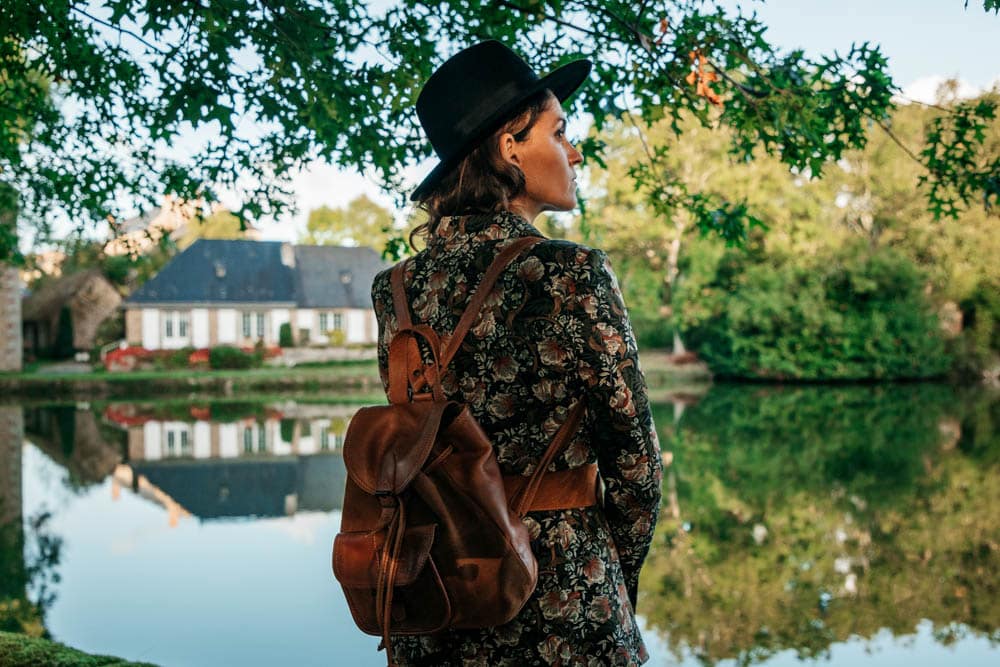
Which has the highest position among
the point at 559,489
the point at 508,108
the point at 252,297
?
the point at 252,297

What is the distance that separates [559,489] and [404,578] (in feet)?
1.18

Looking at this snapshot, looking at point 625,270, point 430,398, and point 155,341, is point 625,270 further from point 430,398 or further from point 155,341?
point 430,398

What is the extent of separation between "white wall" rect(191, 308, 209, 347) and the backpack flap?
37211mm

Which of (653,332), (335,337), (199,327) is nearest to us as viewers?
(653,332)

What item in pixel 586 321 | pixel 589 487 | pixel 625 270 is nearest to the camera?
pixel 586 321

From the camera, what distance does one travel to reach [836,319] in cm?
2781

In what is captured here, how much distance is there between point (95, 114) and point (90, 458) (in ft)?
32.8

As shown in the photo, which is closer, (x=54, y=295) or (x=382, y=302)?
(x=382, y=302)

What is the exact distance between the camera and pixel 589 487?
1765 millimetres

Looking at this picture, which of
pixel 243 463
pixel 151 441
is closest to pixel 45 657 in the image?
pixel 243 463

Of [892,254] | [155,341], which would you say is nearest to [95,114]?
[892,254]

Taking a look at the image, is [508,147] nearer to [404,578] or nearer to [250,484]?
[404,578]

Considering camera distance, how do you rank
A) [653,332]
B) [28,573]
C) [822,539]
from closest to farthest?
[28,573]
[822,539]
[653,332]

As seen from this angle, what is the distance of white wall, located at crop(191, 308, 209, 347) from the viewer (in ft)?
121
